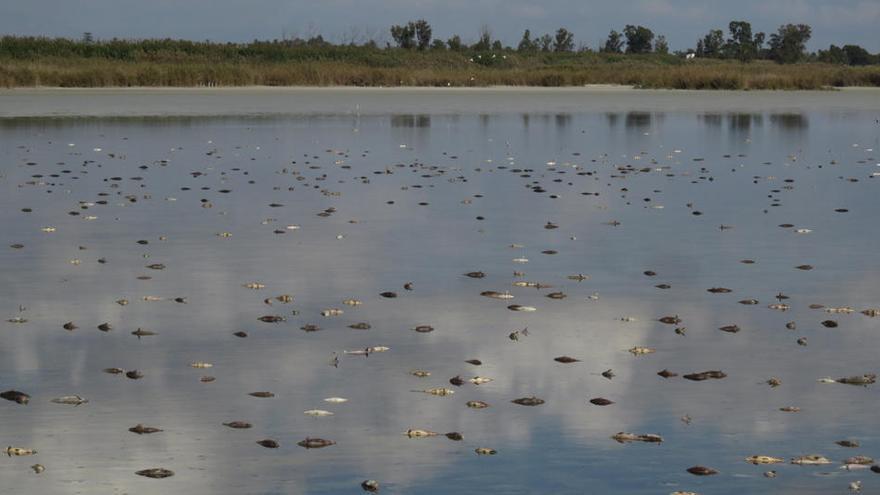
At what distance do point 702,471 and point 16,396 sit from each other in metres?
5.56

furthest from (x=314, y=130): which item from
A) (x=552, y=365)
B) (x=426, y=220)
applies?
(x=552, y=365)

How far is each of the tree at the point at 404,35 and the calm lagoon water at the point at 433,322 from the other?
13352cm

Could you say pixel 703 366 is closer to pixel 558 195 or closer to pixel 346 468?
pixel 346 468

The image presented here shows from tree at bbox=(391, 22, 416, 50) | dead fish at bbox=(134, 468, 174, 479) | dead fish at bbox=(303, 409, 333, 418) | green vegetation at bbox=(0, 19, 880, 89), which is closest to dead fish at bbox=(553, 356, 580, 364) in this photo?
dead fish at bbox=(303, 409, 333, 418)

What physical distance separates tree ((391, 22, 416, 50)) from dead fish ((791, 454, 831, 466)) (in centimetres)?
16002

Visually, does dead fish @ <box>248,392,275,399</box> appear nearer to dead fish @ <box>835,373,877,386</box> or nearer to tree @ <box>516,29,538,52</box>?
dead fish @ <box>835,373,877,386</box>

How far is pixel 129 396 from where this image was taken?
11.6 meters

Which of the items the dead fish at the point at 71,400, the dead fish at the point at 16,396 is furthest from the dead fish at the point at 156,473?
the dead fish at the point at 16,396

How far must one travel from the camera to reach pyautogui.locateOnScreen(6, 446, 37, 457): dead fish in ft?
32.8

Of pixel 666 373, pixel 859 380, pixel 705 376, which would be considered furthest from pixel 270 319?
pixel 859 380

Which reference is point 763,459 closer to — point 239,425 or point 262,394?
point 239,425

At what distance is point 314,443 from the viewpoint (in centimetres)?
1023

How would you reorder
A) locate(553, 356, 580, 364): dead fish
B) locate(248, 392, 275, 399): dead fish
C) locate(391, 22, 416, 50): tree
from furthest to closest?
locate(391, 22, 416, 50): tree, locate(553, 356, 580, 364): dead fish, locate(248, 392, 275, 399): dead fish

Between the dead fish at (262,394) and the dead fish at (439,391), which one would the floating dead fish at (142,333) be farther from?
the dead fish at (439,391)
